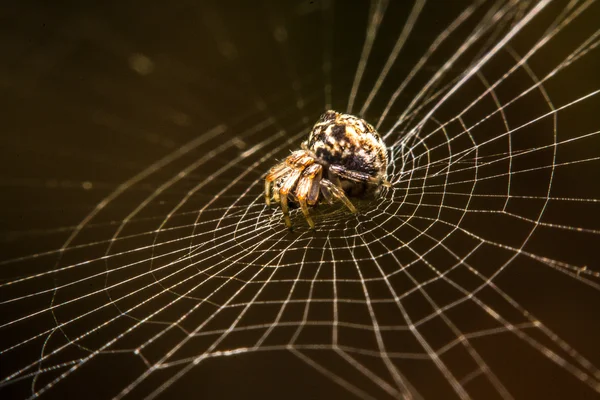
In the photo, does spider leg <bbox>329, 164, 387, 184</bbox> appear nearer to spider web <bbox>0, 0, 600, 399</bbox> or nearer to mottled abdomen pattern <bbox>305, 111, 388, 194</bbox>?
mottled abdomen pattern <bbox>305, 111, 388, 194</bbox>

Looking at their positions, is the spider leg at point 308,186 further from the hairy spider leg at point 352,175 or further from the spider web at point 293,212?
the spider web at point 293,212

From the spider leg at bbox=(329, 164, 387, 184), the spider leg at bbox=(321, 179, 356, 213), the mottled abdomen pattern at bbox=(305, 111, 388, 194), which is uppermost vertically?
the mottled abdomen pattern at bbox=(305, 111, 388, 194)

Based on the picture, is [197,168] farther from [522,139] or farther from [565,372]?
[565,372]

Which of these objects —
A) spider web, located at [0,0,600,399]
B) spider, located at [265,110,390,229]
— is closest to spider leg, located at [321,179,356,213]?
spider, located at [265,110,390,229]

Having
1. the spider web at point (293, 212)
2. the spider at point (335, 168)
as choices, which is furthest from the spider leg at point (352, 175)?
the spider web at point (293, 212)

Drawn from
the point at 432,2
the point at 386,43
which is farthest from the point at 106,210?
the point at 432,2

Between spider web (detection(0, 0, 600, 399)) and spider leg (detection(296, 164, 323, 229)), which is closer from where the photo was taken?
spider leg (detection(296, 164, 323, 229))

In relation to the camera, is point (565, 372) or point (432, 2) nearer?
point (565, 372)

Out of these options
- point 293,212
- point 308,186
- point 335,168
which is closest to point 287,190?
point 308,186
